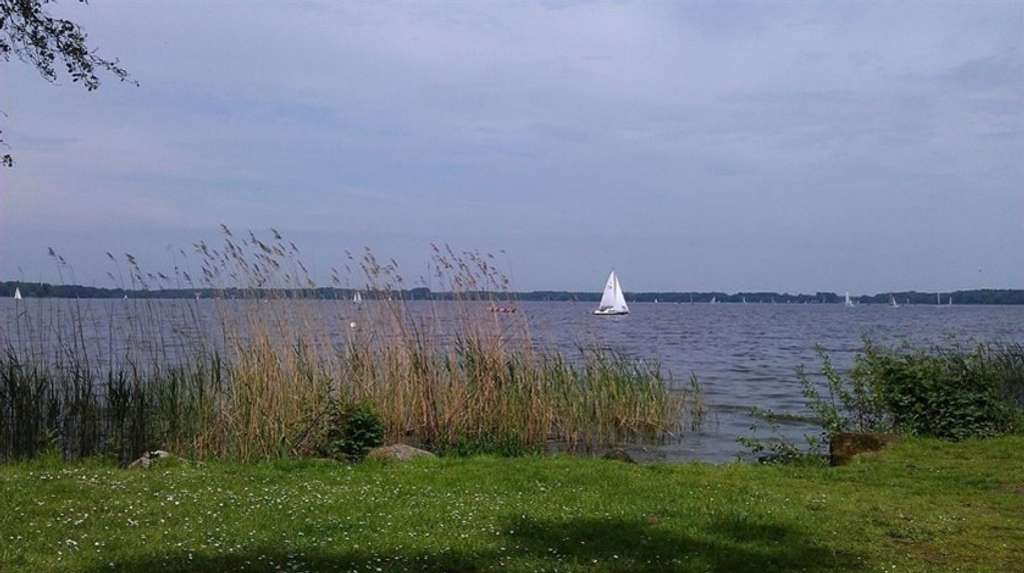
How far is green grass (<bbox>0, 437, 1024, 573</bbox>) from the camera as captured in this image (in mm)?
6492

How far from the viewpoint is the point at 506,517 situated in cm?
775

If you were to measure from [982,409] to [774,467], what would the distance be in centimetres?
427

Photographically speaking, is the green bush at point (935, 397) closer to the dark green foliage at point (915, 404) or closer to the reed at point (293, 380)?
the dark green foliage at point (915, 404)

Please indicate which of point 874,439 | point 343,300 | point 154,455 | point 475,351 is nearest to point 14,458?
point 154,455

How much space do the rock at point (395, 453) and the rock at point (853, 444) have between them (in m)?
5.16

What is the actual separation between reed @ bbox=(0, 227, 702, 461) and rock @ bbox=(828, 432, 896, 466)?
398 centimetres

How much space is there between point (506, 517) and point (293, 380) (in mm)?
5495

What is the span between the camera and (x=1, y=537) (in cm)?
673

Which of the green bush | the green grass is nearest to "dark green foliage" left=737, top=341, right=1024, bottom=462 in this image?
the green bush

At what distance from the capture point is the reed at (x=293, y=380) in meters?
12.1

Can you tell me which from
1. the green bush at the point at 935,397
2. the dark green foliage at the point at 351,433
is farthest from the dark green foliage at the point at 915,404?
the dark green foliage at the point at 351,433

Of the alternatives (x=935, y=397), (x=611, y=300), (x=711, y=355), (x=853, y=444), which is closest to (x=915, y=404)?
(x=935, y=397)

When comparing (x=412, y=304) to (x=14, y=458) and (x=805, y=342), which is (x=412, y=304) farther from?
(x=805, y=342)

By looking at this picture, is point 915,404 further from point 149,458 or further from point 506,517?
point 149,458
